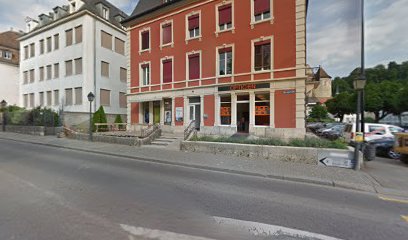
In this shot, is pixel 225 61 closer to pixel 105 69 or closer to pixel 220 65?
pixel 220 65

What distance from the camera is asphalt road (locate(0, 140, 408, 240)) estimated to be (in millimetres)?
3555

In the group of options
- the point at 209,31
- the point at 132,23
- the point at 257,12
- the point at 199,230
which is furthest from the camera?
the point at 132,23

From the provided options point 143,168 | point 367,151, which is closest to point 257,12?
point 367,151

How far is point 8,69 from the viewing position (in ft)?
125

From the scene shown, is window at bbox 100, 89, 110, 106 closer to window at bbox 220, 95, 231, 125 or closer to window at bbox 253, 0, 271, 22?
window at bbox 220, 95, 231, 125

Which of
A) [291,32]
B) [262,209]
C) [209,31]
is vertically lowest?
[262,209]

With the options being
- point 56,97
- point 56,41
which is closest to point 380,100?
point 56,97

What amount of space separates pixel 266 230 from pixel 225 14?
54.0ft

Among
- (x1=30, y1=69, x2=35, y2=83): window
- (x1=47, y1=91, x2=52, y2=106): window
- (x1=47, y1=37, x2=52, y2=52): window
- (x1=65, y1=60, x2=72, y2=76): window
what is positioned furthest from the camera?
(x1=30, y1=69, x2=35, y2=83): window

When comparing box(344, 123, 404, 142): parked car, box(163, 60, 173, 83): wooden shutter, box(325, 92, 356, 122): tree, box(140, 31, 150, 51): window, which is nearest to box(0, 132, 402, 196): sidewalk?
box(344, 123, 404, 142): parked car

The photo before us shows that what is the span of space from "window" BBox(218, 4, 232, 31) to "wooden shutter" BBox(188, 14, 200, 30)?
1957 millimetres

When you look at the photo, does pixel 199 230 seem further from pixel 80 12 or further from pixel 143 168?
pixel 80 12

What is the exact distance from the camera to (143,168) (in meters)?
8.32

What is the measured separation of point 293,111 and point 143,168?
10.4 meters
